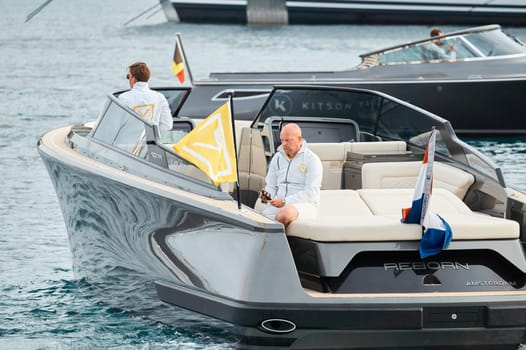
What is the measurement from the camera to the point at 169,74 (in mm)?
31375

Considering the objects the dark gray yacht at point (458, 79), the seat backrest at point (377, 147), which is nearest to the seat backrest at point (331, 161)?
→ the seat backrest at point (377, 147)

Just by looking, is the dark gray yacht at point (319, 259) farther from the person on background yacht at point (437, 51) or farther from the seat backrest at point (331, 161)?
the person on background yacht at point (437, 51)

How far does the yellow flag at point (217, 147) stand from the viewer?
19.3ft

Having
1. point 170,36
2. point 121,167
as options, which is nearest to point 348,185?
point 121,167

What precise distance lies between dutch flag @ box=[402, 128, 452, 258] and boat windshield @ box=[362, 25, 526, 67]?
36.3 feet

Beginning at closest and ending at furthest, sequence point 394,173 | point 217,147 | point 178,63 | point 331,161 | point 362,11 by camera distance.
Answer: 1. point 217,147
2. point 394,173
3. point 331,161
4. point 178,63
5. point 362,11

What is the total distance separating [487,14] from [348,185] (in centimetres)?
4668

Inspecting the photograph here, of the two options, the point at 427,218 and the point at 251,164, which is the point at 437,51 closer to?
the point at 251,164

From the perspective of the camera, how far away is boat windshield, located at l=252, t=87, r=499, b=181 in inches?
293

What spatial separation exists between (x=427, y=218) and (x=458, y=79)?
11.6m

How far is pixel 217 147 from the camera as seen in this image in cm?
592

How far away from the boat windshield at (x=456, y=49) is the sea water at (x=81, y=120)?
1.41m

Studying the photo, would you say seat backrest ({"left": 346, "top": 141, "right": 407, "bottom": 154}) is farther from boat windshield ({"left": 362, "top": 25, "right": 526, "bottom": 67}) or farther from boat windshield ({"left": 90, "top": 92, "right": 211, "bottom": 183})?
boat windshield ({"left": 362, "top": 25, "right": 526, "bottom": 67})

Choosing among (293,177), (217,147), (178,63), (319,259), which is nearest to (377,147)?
(293,177)
